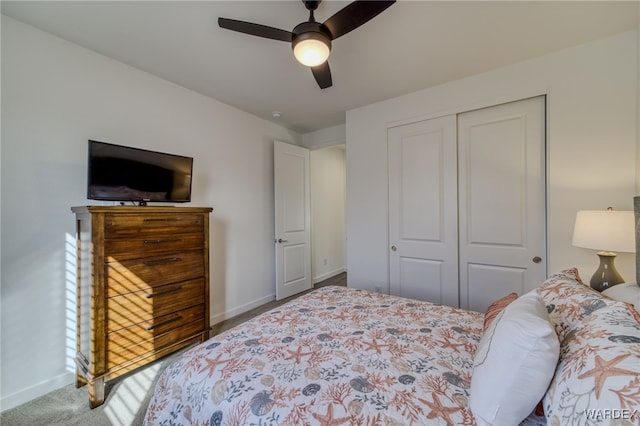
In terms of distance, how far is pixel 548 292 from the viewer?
45.4 inches

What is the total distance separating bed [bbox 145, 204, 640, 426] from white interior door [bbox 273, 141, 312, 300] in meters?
2.22

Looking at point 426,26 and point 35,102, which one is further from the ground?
point 426,26

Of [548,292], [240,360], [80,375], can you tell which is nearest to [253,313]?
[80,375]

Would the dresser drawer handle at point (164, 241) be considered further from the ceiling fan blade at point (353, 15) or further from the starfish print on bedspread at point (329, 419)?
the ceiling fan blade at point (353, 15)

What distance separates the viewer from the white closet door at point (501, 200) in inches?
90.4

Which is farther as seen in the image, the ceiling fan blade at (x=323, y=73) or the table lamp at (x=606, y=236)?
the ceiling fan blade at (x=323, y=73)

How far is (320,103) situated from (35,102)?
2504mm

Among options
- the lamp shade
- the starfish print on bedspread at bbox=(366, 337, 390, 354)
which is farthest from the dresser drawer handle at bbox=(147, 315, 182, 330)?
the lamp shade

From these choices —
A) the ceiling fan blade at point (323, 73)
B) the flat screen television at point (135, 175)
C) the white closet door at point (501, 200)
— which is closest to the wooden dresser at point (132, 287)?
the flat screen television at point (135, 175)

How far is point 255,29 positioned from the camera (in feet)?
5.03

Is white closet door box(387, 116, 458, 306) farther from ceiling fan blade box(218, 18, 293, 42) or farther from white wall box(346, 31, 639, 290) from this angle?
ceiling fan blade box(218, 18, 293, 42)

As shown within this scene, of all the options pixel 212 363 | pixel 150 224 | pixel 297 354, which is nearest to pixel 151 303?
pixel 150 224

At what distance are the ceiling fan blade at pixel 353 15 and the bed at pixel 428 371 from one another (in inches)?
60.1

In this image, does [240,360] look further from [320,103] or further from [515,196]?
[320,103]
